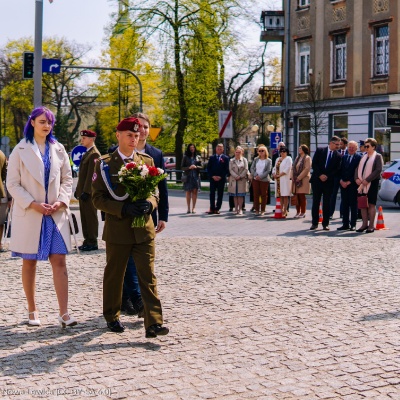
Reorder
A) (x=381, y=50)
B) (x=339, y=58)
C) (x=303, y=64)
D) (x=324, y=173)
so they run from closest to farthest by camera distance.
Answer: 1. (x=324, y=173)
2. (x=381, y=50)
3. (x=339, y=58)
4. (x=303, y=64)

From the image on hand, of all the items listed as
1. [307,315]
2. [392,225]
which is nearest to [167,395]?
[307,315]

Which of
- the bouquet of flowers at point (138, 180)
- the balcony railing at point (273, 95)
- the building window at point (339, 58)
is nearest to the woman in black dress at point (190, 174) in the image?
the bouquet of flowers at point (138, 180)

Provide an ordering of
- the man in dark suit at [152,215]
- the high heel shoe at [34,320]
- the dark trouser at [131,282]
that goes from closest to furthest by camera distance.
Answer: the high heel shoe at [34,320] → the man in dark suit at [152,215] → the dark trouser at [131,282]

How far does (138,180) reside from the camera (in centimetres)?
644

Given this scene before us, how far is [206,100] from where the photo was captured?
4528 cm

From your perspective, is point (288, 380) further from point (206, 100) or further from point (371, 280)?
point (206, 100)

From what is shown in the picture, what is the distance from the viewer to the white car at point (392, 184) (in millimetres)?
23734

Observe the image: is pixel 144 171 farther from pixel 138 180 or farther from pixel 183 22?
pixel 183 22

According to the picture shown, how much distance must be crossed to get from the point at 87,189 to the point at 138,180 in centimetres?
604

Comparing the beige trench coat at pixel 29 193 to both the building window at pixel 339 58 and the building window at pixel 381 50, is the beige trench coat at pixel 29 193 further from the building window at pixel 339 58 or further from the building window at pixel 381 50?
the building window at pixel 339 58

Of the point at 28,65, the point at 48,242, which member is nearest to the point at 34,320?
the point at 48,242

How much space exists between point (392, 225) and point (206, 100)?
2794 centimetres

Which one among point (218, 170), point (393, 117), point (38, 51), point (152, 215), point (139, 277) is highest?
point (38, 51)

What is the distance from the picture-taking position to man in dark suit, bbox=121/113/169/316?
7.30m
